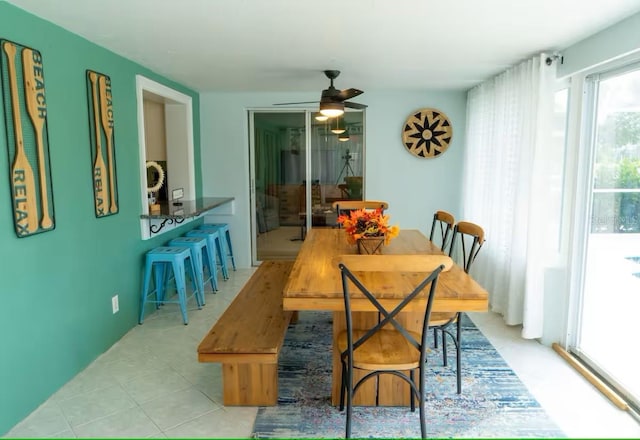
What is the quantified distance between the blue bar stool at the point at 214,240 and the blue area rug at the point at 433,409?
189cm

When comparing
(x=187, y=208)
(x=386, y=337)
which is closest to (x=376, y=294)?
(x=386, y=337)

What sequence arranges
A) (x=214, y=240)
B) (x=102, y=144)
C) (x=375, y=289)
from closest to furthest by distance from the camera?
(x=375, y=289)
(x=102, y=144)
(x=214, y=240)

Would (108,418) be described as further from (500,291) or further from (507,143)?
(507,143)

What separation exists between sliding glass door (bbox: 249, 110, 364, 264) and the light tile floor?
2.49 metres

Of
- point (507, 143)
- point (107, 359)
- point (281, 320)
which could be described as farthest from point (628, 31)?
point (107, 359)

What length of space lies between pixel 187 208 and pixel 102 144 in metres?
1.26

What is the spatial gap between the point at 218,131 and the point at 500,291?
3.69 metres

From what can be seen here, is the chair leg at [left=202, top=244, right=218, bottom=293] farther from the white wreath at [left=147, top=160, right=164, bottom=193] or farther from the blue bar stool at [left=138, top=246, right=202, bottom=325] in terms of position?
the white wreath at [left=147, top=160, right=164, bottom=193]

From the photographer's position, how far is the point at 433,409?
96.5 inches

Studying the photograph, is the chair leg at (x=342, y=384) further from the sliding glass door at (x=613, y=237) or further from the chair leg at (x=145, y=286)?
the chair leg at (x=145, y=286)

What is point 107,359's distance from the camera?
10.1ft

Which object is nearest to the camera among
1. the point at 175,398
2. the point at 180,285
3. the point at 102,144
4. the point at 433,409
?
the point at 433,409

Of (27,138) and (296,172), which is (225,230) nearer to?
(296,172)

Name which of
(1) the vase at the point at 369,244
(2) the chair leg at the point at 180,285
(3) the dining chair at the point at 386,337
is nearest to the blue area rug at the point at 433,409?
(3) the dining chair at the point at 386,337
